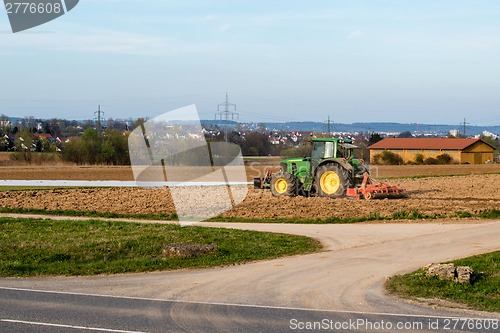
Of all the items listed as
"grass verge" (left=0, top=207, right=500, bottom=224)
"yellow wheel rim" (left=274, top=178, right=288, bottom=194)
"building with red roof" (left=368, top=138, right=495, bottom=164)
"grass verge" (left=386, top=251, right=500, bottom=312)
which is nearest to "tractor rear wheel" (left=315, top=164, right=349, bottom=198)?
"yellow wheel rim" (left=274, top=178, right=288, bottom=194)

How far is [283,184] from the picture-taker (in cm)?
3631

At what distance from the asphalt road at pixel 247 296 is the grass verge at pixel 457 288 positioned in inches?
17.8

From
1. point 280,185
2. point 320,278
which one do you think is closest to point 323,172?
point 280,185

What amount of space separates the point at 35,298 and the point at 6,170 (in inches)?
2206

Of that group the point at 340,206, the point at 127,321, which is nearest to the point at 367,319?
the point at 127,321

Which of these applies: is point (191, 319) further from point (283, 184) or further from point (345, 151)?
point (283, 184)

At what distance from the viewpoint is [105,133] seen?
83188 millimetres

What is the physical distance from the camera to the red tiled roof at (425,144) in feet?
363

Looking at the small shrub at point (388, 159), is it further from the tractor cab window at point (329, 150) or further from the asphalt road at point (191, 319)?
the asphalt road at point (191, 319)

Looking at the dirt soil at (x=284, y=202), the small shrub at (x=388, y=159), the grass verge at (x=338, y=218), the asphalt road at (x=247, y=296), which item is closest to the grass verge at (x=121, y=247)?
the asphalt road at (x=247, y=296)

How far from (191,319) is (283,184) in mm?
23901

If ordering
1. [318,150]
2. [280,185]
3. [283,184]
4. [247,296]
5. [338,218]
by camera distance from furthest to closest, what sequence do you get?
[280,185] < [283,184] < [318,150] < [338,218] < [247,296]

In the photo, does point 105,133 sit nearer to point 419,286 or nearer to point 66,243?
point 66,243

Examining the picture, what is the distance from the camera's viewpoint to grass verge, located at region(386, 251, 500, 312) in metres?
14.0
